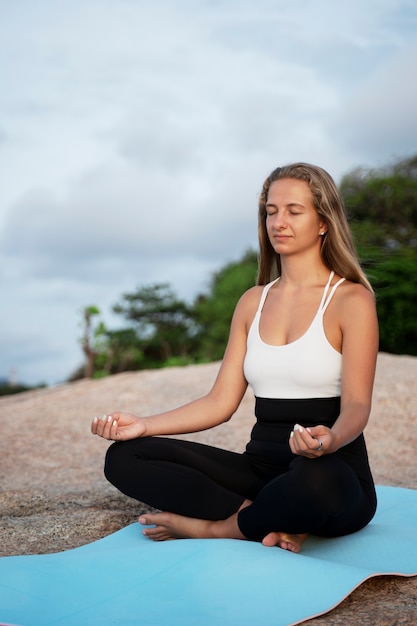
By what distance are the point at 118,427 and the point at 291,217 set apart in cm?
107

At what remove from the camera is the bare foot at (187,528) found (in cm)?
269

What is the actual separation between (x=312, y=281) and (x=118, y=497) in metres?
1.77

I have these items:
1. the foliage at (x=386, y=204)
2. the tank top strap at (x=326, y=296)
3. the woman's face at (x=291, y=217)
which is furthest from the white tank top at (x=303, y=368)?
the foliage at (x=386, y=204)

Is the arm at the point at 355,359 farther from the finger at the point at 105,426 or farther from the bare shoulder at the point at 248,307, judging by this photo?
the finger at the point at 105,426

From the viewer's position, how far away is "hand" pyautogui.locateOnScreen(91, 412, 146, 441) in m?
2.75

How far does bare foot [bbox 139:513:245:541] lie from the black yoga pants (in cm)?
3

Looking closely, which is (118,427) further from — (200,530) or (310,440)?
(310,440)

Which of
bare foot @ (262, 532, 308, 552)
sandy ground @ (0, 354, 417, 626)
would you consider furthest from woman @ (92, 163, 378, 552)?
sandy ground @ (0, 354, 417, 626)

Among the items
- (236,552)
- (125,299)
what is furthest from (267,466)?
(125,299)

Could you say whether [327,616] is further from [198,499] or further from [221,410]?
[221,410]

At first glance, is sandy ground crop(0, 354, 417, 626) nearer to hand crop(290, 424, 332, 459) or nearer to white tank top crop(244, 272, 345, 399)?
hand crop(290, 424, 332, 459)

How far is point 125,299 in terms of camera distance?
16.5 m

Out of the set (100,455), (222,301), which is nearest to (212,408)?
(100,455)

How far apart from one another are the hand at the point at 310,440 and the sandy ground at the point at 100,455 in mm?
501
